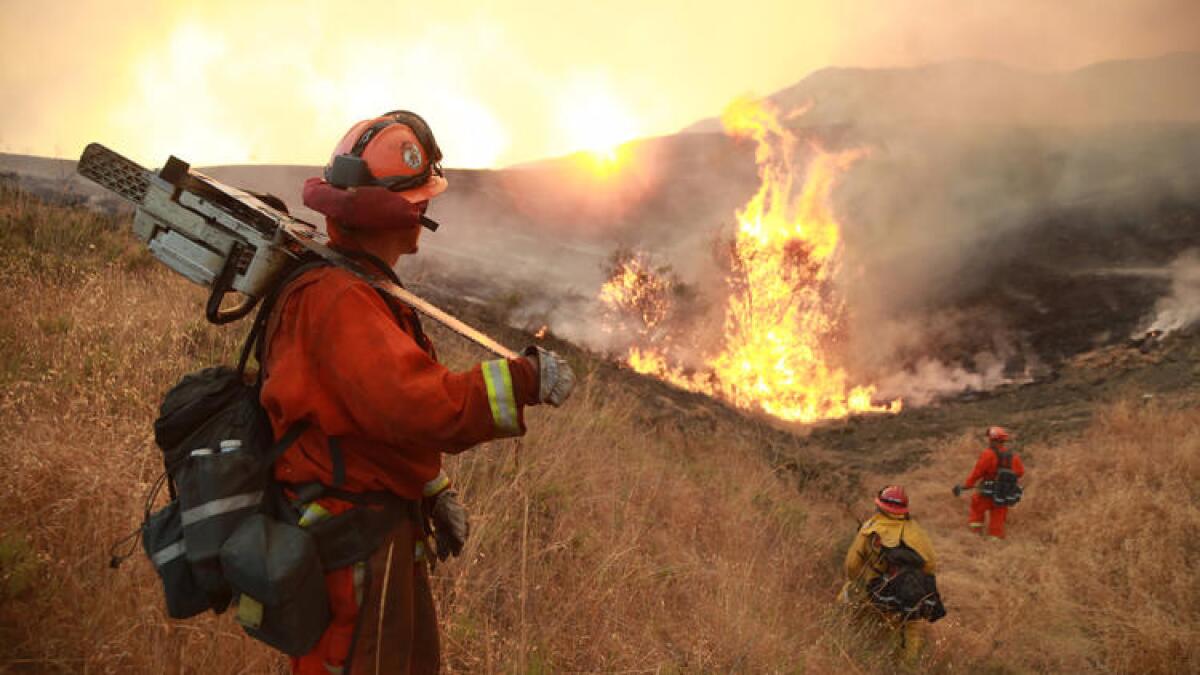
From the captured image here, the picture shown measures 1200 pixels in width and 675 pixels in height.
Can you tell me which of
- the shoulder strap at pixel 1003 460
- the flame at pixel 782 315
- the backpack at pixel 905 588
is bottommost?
the backpack at pixel 905 588

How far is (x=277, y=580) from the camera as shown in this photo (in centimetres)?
156

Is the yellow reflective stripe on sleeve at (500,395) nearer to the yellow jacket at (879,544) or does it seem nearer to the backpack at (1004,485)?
the yellow jacket at (879,544)

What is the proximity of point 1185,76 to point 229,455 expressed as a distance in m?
75.5

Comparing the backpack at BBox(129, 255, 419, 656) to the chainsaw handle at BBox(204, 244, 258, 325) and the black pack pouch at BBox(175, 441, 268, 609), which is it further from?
the chainsaw handle at BBox(204, 244, 258, 325)

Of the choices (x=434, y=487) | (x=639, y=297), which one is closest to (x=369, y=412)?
(x=434, y=487)

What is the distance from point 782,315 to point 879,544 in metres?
20.8

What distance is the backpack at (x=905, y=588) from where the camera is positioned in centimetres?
539

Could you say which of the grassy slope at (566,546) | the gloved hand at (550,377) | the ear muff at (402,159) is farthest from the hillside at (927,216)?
the gloved hand at (550,377)

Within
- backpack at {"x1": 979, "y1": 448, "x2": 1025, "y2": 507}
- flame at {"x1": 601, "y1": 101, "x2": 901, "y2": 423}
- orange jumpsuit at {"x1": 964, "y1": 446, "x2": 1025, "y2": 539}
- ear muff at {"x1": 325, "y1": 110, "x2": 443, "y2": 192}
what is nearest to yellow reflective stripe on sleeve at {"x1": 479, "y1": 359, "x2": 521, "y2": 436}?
ear muff at {"x1": 325, "y1": 110, "x2": 443, "y2": 192}

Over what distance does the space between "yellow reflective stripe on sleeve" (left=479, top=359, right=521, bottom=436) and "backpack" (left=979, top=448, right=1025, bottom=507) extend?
10818 millimetres

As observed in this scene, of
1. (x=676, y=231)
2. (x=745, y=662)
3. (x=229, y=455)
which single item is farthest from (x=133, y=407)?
(x=676, y=231)

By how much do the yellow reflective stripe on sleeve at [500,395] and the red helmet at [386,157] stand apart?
747 millimetres

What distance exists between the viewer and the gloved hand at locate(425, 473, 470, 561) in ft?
7.29

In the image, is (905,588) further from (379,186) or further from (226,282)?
(226,282)
